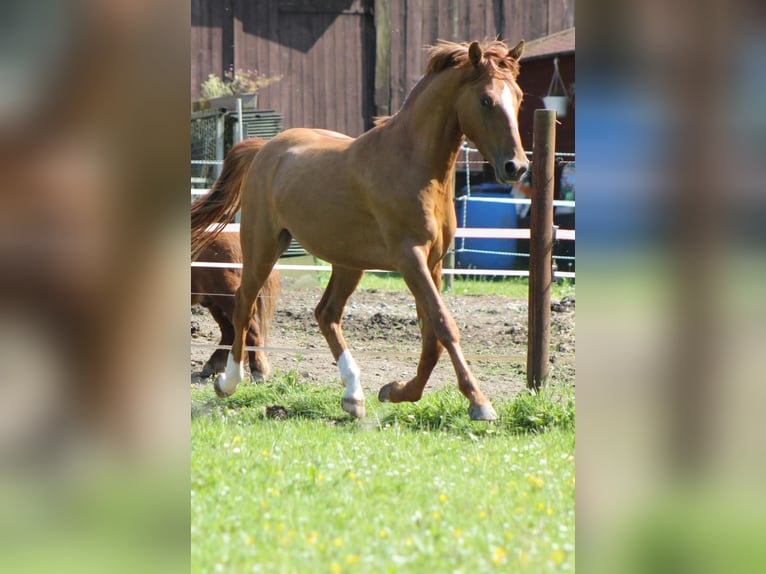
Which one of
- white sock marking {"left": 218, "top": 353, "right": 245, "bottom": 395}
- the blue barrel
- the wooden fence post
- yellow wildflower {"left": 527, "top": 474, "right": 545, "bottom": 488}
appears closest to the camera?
yellow wildflower {"left": 527, "top": 474, "right": 545, "bottom": 488}

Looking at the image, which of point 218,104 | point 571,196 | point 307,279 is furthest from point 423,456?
point 571,196

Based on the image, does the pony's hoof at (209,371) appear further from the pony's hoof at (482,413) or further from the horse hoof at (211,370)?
the pony's hoof at (482,413)

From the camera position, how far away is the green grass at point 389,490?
2.74m

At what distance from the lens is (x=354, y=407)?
18.4 ft

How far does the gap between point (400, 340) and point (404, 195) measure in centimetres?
292

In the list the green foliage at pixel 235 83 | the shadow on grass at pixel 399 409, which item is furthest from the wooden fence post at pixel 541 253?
the green foliage at pixel 235 83

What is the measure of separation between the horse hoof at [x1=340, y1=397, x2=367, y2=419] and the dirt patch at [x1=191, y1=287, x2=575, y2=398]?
25.9 inches

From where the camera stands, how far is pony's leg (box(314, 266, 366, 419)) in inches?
222

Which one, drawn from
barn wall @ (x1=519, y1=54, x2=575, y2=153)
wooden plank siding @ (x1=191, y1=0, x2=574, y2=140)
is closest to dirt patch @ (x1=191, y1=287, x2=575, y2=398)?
barn wall @ (x1=519, y1=54, x2=575, y2=153)

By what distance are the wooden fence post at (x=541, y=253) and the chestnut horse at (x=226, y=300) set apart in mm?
2154

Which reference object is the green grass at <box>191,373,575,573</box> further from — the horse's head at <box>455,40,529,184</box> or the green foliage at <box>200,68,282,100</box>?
the green foliage at <box>200,68,282,100</box>

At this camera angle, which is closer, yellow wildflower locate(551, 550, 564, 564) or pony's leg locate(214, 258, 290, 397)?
yellow wildflower locate(551, 550, 564, 564)
